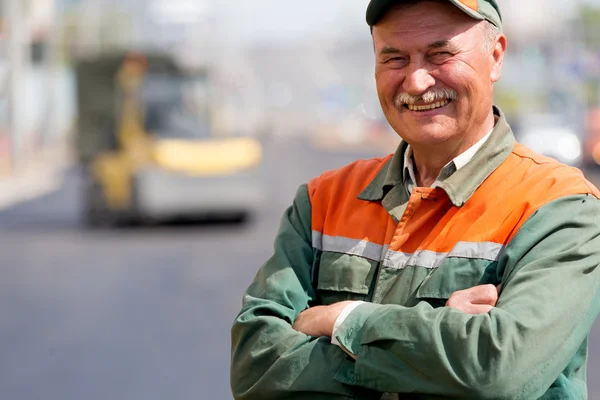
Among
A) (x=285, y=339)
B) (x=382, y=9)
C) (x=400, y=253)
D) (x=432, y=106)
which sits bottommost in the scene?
(x=285, y=339)

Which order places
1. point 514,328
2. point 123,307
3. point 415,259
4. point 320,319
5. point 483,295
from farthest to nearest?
point 123,307 < point 320,319 < point 415,259 < point 483,295 < point 514,328

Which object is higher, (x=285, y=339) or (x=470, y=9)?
(x=470, y=9)

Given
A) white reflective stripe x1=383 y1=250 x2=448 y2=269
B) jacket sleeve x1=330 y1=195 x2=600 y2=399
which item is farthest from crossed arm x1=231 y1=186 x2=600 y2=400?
white reflective stripe x1=383 y1=250 x2=448 y2=269

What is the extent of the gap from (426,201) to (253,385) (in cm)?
63

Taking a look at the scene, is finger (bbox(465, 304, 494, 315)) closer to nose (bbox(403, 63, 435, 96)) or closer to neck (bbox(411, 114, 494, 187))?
neck (bbox(411, 114, 494, 187))

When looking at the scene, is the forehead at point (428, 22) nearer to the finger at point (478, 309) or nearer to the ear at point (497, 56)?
the ear at point (497, 56)

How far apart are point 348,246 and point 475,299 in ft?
1.33

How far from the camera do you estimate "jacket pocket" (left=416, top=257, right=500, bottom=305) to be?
2.92 metres

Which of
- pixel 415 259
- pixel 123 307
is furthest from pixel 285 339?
pixel 123 307

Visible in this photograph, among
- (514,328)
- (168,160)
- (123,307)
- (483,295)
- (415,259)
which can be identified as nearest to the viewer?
(514,328)

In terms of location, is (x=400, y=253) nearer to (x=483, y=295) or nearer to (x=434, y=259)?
(x=434, y=259)

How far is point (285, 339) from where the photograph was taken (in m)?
3.13

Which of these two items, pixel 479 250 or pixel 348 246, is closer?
pixel 479 250

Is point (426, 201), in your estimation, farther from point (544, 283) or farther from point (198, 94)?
point (198, 94)
